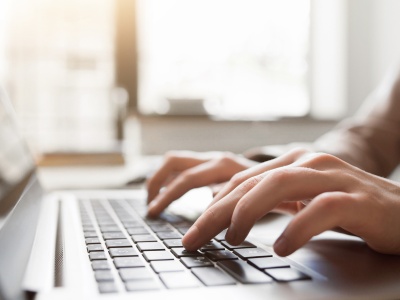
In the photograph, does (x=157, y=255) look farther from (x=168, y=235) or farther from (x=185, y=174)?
(x=185, y=174)

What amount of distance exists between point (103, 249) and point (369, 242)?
0.24 metres

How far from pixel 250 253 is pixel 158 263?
83 millimetres

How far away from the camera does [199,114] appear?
269cm

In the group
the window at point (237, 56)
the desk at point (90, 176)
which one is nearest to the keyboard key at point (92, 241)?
the desk at point (90, 176)

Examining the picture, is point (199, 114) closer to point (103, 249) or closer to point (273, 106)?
point (273, 106)

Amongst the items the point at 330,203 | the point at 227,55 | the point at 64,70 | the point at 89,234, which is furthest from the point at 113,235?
the point at 227,55

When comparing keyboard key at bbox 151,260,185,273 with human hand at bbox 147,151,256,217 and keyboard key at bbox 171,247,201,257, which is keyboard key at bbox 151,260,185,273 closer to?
keyboard key at bbox 171,247,201,257

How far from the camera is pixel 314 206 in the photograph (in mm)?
398

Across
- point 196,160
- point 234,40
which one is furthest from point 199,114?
point 196,160

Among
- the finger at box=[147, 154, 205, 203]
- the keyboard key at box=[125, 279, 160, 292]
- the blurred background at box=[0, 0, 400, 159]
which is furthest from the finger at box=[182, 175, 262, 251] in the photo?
the blurred background at box=[0, 0, 400, 159]

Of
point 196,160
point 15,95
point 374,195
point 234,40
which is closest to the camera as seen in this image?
point 374,195

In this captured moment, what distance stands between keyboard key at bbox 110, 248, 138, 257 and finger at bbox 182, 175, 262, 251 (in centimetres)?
5

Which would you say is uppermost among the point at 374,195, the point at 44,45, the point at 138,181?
the point at 44,45

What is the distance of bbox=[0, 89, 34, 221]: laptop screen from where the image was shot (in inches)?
22.1
